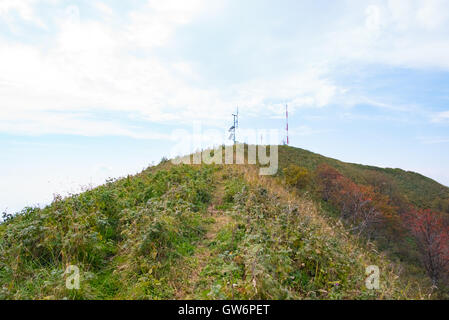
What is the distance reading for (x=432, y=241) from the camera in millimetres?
19125

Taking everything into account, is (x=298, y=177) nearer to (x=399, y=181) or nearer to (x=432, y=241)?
(x=432, y=241)

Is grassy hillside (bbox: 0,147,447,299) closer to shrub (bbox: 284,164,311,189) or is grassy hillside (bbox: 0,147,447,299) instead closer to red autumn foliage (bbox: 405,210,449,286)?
shrub (bbox: 284,164,311,189)

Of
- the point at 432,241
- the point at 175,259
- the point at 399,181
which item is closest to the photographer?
the point at 175,259

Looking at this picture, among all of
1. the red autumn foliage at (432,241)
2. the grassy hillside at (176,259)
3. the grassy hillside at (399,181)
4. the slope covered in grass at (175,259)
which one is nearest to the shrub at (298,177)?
the grassy hillside at (399,181)

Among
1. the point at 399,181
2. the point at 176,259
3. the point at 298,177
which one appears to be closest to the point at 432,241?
the point at 298,177

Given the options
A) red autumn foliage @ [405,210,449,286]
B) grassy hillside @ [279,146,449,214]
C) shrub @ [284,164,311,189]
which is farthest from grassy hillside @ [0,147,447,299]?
grassy hillside @ [279,146,449,214]

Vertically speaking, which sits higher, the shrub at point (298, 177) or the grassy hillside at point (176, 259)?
the shrub at point (298, 177)

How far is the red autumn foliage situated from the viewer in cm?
1777

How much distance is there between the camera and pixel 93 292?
3.51 metres

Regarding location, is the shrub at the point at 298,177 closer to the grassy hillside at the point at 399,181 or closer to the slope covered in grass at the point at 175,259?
the grassy hillside at the point at 399,181

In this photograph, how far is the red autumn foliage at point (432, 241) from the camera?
17766 millimetres
